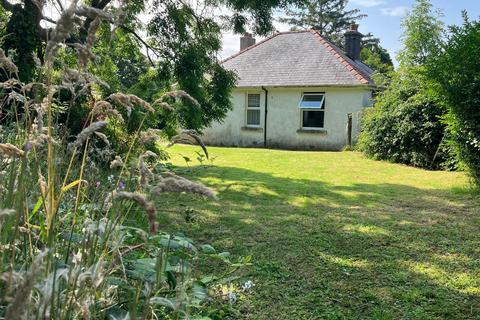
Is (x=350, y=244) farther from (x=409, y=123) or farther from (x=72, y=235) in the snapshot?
(x=409, y=123)

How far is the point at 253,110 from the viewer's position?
65.5 ft

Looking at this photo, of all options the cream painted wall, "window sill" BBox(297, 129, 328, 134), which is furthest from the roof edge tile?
"window sill" BBox(297, 129, 328, 134)

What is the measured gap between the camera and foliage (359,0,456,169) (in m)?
11.0

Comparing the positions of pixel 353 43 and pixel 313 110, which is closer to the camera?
pixel 313 110

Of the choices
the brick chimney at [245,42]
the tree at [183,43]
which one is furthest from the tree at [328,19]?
the tree at [183,43]

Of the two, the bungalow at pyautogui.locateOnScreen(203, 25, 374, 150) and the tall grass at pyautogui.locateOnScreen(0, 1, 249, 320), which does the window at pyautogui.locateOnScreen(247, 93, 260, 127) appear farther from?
the tall grass at pyautogui.locateOnScreen(0, 1, 249, 320)

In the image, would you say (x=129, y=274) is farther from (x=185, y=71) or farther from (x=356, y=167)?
(x=356, y=167)

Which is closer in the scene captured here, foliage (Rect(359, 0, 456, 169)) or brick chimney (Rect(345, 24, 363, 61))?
foliage (Rect(359, 0, 456, 169))

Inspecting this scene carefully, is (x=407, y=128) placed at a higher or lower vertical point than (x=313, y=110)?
Answer: lower

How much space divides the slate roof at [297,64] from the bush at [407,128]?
154 inches

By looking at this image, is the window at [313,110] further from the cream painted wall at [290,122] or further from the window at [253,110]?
the window at [253,110]

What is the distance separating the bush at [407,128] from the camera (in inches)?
434

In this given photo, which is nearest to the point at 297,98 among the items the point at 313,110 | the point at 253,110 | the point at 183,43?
the point at 313,110

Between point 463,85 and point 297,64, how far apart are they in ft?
43.2
